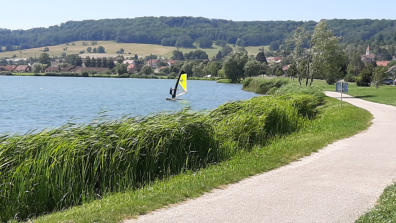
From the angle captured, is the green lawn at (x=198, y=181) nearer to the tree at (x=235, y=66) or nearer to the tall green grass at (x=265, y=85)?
the tall green grass at (x=265, y=85)

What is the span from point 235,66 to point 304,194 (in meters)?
103

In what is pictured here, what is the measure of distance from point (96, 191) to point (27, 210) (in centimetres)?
159

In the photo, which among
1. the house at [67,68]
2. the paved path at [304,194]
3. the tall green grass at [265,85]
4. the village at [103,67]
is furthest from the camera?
the house at [67,68]

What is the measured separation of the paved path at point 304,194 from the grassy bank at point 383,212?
195mm

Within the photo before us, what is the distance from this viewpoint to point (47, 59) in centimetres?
18662

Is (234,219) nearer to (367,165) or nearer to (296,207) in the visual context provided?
(296,207)

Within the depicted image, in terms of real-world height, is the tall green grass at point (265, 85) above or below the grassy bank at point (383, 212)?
below

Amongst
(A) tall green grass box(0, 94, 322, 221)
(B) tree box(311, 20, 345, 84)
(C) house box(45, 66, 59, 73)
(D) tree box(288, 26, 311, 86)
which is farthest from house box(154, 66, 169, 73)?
(A) tall green grass box(0, 94, 322, 221)

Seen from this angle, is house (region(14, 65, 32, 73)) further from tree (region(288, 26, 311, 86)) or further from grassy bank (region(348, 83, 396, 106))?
grassy bank (region(348, 83, 396, 106))

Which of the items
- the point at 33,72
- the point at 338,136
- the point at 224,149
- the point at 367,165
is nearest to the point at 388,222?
the point at 367,165

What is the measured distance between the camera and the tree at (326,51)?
43625 mm

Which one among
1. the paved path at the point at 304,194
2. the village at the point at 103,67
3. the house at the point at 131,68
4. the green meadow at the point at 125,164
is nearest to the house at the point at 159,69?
the village at the point at 103,67

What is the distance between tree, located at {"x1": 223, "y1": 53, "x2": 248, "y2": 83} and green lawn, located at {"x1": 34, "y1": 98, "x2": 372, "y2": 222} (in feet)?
303

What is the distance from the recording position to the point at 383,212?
24.4 ft
